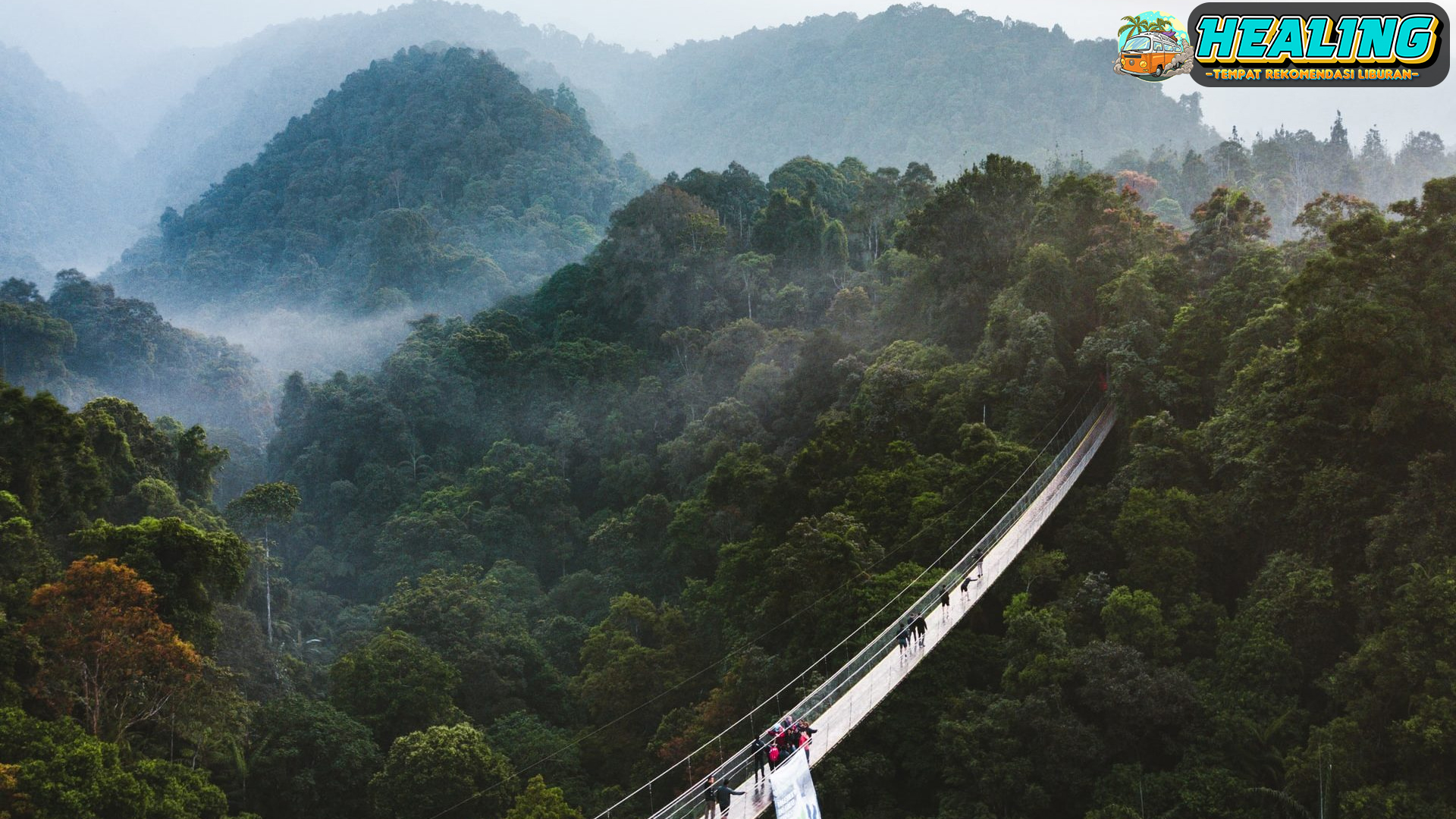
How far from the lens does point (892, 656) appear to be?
15500 millimetres

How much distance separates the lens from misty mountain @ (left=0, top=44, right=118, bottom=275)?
78.3m

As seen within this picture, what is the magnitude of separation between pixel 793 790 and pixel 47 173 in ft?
293

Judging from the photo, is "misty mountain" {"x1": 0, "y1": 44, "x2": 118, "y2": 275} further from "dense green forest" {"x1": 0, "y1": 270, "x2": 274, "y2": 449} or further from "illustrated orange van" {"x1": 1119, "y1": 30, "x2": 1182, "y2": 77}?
"illustrated orange van" {"x1": 1119, "y1": 30, "x2": 1182, "y2": 77}

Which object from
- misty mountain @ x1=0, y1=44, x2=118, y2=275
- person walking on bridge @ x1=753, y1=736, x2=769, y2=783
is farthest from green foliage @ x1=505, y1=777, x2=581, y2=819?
misty mountain @ x1=0, y1=44, x2=118, y2=275

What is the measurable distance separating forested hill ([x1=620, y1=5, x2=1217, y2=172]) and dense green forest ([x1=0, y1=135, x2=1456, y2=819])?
41203mm

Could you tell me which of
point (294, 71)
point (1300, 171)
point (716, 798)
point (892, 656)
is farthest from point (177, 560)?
point (294, 71)

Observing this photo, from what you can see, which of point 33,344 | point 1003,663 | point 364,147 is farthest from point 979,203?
point 364,147

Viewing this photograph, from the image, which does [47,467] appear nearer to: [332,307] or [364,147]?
[332,307]

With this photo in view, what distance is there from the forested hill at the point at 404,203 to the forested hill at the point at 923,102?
16.7 meters

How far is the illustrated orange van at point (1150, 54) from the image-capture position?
2031 centimetres

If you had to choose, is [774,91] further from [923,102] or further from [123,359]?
[123,359]

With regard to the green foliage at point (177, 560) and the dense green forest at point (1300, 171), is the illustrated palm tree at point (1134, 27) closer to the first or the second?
the green foliage at point (177, 560)

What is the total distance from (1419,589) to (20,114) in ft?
312

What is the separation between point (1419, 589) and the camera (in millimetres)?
13898
